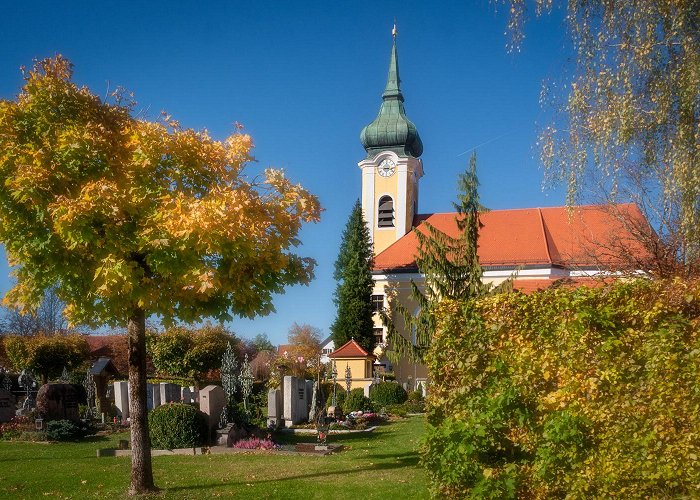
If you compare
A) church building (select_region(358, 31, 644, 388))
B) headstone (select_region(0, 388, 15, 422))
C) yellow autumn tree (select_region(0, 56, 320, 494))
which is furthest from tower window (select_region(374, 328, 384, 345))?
yellow autumn tree (select_region(0, 56, 320, 494))

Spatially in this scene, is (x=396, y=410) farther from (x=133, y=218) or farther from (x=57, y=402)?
(x=133, y=218)

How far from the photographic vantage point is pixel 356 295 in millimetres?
37688

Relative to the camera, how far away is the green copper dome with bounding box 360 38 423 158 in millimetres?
44406

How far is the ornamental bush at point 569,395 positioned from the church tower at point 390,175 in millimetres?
35487

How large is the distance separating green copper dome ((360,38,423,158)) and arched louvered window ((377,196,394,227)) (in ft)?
11.6

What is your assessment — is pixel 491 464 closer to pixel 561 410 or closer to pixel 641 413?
pixel 561 410

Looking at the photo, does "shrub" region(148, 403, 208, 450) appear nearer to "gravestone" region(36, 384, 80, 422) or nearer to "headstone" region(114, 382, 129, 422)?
"gravestone" region(36, 384, 80, 422)

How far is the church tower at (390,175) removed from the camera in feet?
143

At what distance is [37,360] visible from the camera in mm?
39312

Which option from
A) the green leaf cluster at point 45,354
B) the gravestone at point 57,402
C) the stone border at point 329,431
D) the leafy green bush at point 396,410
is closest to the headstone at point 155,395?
the gravestone at point 57,402

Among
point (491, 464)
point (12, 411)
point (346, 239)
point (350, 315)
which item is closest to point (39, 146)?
point (491, 464)

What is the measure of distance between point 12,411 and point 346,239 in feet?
81.6

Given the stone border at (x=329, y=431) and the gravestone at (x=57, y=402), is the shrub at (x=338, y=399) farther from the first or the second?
the gravestone at (x=57, y=402)

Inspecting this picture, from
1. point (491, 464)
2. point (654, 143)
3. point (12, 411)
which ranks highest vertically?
point (654, 143)
